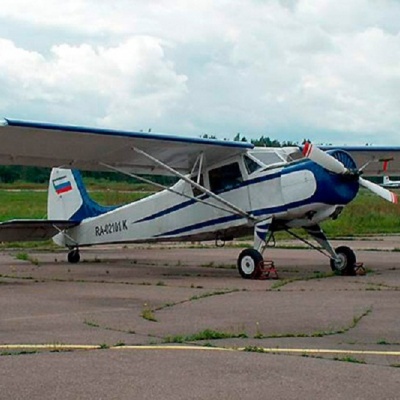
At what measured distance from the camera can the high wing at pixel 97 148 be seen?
1456 centimetres

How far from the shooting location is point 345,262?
15734 mm

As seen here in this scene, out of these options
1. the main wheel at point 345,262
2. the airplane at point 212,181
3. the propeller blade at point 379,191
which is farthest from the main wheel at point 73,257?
the propeller blade at point 379,191

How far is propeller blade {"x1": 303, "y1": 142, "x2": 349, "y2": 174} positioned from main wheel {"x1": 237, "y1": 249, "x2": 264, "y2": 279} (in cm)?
199

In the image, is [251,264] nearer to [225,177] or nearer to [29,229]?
[225,177]

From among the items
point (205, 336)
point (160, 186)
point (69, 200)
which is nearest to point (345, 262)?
point (160, 186)

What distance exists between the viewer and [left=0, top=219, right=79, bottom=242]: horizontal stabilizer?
61.2 ft

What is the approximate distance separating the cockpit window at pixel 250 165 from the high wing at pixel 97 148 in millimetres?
206

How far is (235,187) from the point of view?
53.3 feet

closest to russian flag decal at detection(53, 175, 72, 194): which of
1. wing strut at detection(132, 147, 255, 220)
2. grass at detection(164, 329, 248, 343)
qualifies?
wing strut at detection(132, 147, 255, 220)

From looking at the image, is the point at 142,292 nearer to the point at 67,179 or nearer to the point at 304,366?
the point at 304,366

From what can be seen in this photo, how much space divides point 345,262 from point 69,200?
27.8 ft

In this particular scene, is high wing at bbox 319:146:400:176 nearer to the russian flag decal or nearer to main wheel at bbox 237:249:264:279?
main wheel at bbox 237:249:264:279

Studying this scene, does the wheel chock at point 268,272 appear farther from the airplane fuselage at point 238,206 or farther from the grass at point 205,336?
the grass at point 205,336

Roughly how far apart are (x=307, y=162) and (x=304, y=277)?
80.9 inches
